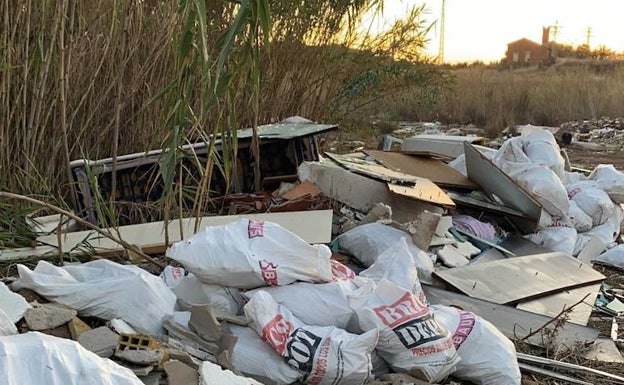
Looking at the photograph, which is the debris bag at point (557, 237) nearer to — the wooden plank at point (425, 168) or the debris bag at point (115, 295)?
the wooden plank at point (425, 168)

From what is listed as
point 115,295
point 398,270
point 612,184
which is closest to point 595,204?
point 612,184

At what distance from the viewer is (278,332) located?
2453 mm

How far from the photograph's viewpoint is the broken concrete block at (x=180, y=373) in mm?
2023

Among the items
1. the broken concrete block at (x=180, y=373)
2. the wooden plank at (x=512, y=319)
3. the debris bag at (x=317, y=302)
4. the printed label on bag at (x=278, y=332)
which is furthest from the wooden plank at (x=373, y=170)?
the broken concrete block at (x=180, y=373)

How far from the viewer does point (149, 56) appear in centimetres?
443

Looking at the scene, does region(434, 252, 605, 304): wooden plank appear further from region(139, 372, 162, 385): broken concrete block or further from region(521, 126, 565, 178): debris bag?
region(139, 372, 162, 385): broken concrete block

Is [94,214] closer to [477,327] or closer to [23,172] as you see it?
[23,172]

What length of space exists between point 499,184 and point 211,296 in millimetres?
3150

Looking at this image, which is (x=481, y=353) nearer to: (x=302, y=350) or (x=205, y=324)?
(x=302, y=350)

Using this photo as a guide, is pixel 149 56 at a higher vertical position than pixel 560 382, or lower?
higher

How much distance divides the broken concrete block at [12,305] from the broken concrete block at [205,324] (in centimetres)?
55

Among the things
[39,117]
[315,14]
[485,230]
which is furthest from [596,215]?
[39,117]

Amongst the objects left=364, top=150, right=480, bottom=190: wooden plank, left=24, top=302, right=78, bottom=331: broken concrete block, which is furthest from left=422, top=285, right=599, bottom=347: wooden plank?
left=364, top=150, right=480, bottom=190: wooden plank

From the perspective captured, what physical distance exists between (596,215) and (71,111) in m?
3.99
